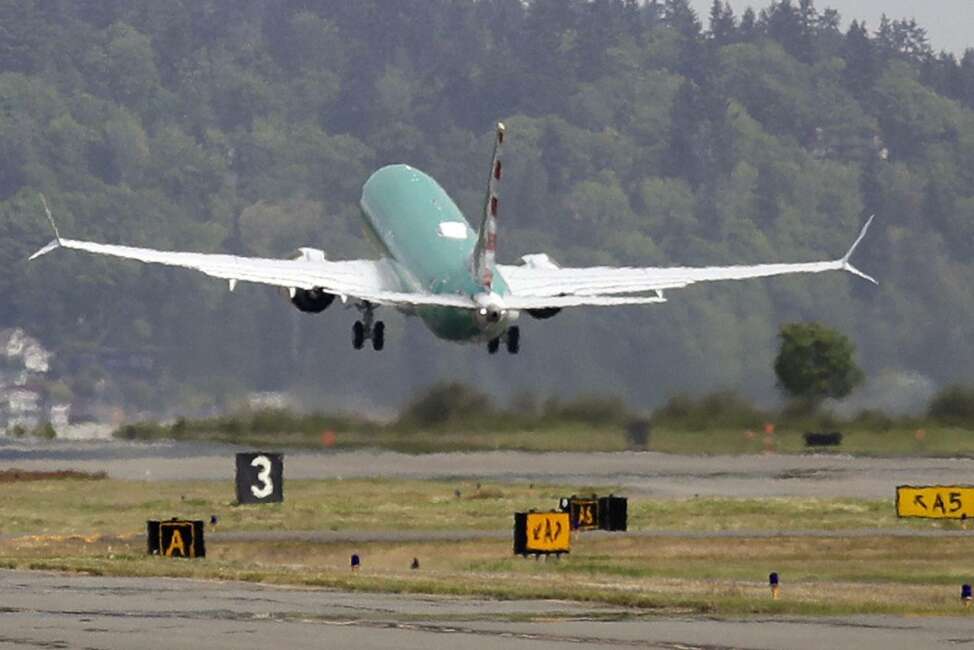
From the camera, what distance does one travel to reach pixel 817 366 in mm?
126812

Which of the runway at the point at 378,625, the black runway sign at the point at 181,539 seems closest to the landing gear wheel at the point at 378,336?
the black runway sign at the point at 181,539

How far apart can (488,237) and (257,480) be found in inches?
630

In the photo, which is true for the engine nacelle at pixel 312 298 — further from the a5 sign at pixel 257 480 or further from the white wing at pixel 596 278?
the a5 sign at pixel 257 480

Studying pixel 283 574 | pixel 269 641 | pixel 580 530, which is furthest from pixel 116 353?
pixel 269 641

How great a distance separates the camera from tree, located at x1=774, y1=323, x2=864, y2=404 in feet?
406

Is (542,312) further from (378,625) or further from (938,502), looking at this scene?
(378,625)

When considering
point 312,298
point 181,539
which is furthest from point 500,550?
point 312,298

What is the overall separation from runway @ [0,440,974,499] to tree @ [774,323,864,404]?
40.0ft

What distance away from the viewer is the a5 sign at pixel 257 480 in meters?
87.6

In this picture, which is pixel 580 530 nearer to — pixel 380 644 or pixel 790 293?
pixel 380 644

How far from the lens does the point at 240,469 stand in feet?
287

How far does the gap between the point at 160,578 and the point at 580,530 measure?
60.9ft

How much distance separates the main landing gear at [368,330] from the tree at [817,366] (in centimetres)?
1901

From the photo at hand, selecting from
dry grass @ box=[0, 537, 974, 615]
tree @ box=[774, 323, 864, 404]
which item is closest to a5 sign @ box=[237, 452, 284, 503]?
dry grass @ box=[0, 537, 974, 615]
